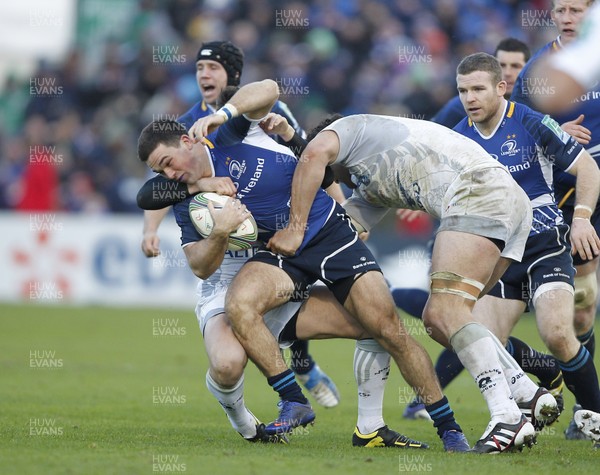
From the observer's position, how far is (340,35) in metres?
21.5

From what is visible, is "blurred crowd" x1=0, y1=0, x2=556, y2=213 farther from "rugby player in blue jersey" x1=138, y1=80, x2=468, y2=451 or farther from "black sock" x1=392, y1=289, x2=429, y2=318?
"rugby player in blue jersey" x1=138, y1=80, x2=468, y2=451

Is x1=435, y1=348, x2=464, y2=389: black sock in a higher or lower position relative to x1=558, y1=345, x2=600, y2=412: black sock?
lower

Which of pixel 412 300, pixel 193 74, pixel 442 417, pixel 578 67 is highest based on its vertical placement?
pixel 578 67

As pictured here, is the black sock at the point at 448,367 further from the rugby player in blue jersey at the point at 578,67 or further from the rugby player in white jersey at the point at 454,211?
the rugby player in blue jersey at the point at 578,67

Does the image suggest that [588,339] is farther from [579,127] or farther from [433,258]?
[433,258]

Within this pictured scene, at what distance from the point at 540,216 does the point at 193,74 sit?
14127 millimetres

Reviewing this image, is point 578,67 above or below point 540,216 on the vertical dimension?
above

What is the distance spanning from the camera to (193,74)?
20.5 metres

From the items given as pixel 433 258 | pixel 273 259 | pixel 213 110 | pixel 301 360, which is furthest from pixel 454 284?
pixel 213 110

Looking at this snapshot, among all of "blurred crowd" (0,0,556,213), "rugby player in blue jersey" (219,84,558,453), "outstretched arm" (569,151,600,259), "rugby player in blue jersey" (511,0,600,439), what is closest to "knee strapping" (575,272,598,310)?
"rugby player in blue jersey" (511,0,600,439)

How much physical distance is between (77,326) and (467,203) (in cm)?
1012

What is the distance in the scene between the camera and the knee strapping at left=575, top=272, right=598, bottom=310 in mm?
7766

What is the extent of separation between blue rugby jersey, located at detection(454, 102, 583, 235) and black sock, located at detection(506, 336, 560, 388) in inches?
44.1

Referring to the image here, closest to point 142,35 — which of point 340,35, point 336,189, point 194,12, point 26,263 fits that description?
point 194,12
